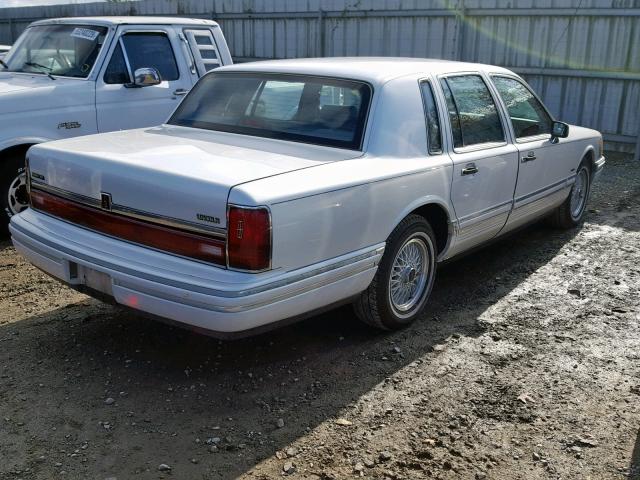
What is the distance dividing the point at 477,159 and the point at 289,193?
194 centimetres

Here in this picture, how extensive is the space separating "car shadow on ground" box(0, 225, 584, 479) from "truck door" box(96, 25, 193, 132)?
8.23 ft

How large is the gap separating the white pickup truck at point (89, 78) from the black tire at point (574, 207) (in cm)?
392

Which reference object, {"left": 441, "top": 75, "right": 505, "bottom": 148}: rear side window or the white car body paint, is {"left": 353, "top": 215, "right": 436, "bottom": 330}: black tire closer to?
→ {"left": 441, "top": 75, "right": 505, "bottom": 148}: rear side window

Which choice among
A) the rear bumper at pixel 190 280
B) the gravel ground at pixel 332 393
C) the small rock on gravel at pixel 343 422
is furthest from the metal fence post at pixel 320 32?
the small rock on gravel at pixel 343 422

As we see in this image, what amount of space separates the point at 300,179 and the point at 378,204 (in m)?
0.60

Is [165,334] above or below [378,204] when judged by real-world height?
below

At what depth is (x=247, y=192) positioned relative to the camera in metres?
3.25

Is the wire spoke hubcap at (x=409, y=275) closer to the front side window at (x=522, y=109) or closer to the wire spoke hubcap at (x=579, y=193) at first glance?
the front side window at (x=522, y=109)

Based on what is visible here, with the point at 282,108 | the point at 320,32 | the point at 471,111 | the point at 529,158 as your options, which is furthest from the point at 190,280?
the point at 320,32

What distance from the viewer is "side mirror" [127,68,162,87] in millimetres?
6602

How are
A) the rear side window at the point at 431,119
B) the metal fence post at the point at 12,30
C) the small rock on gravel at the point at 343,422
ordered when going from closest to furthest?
the small rock on gravel at the point at 343,422 < the rear side window at the point at 431,119 < the metal fence post at the point at 12,30

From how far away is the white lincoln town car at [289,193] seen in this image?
334cm

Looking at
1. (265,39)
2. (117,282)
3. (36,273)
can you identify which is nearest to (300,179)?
(117,282)

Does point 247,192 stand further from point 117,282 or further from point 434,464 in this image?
point 434,464
